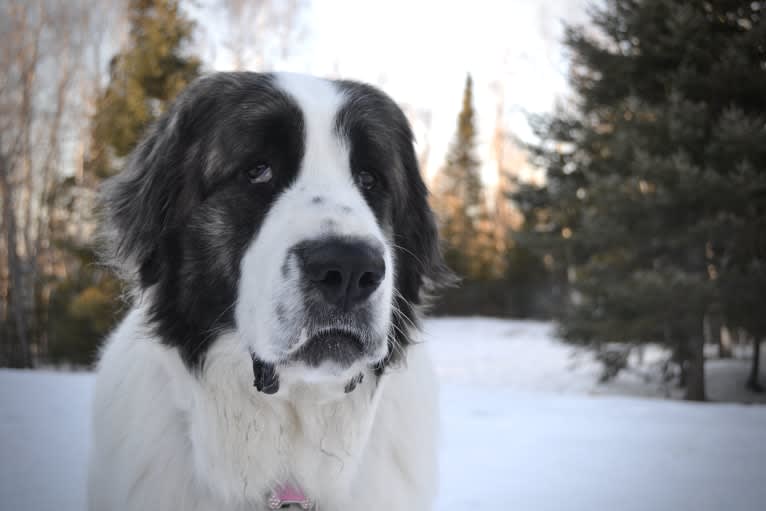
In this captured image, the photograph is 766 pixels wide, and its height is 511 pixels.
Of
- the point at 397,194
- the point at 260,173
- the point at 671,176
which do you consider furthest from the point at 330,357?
the point at 671,176

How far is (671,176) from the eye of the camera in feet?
24.2

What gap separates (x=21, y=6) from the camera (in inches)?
144

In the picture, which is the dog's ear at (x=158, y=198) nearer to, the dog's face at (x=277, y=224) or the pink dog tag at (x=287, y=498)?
the dog's face at (x=277, y=224)

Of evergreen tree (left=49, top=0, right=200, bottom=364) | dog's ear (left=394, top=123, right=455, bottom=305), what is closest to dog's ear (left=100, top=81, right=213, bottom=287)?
dog's ear (left=394, top=123, right=455, bottom=305)

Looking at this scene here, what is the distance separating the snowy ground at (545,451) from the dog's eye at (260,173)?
107 centimetres

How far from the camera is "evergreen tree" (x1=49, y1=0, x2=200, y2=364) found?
10062 millimetres

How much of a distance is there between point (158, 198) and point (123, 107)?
374 inches

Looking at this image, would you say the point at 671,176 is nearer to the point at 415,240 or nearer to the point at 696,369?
the point at 696,369

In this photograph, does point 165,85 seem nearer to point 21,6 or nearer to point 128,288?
point 21,6

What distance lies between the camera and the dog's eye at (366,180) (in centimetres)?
196

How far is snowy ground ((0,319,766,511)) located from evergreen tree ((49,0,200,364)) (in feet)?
18.4

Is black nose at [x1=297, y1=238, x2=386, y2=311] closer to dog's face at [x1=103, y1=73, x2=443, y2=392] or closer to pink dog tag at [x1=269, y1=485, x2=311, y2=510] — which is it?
dog's face at [x1=103, y1=73, x2=443, y2=392]

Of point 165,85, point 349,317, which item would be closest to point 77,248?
point 165,85

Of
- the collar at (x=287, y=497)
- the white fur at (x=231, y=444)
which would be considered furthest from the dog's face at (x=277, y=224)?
the collar at (x=287, y=497)
